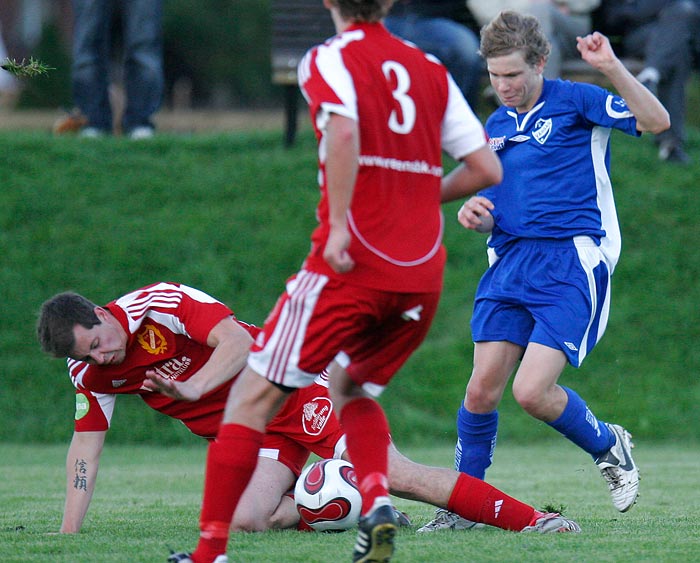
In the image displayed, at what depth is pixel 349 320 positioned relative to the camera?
3771 millimetres

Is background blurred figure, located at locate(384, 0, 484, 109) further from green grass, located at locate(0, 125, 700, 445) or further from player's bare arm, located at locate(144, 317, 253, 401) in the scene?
player's bare arm, located at locate(144, 317, 253, 401)

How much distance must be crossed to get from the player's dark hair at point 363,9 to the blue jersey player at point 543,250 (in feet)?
4.77

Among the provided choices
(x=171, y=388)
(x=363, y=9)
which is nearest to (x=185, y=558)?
(x=171, y=388)

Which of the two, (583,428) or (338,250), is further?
(583,428)

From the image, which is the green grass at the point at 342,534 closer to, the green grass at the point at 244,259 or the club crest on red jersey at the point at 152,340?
the green grass at the point at 244,259

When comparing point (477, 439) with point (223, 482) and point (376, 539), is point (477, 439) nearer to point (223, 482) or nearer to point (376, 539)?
point (376, 539)

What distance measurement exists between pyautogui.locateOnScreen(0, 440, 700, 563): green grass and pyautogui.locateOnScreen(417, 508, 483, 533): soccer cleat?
0.39 ft

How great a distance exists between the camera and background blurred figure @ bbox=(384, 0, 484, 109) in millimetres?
11789

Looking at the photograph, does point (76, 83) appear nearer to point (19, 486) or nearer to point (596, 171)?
point (19, 486)

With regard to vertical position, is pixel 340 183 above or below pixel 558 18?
below

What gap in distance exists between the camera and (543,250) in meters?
5.41

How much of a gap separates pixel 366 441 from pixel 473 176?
3.20 ft

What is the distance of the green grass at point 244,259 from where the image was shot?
1052 cm

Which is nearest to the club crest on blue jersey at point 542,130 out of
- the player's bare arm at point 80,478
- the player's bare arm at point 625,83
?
the player's bare arm at point 625,83
